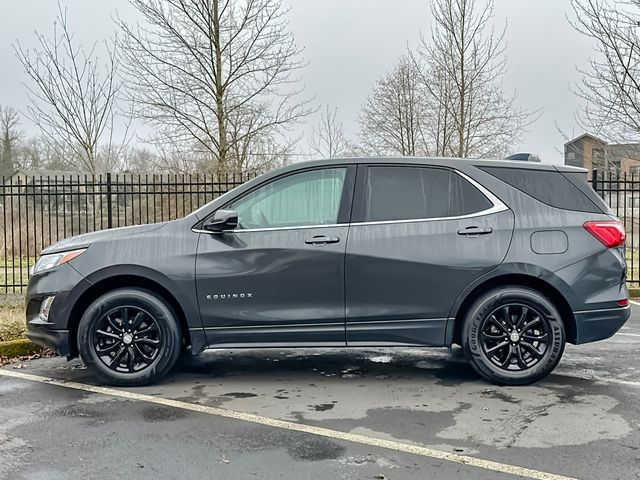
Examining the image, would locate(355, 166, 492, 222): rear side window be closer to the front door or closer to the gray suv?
the gray suv

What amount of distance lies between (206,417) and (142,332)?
3.44ft

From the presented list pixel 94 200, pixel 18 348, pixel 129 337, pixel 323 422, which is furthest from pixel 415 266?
pixel 94 200

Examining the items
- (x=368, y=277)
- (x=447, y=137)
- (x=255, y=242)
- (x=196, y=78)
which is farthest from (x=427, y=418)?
(x=447, y=137)

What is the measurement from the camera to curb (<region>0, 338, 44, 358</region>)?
6.12 metres

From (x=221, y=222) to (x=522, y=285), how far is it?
7.86ft

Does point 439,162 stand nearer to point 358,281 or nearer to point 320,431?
point 358,281

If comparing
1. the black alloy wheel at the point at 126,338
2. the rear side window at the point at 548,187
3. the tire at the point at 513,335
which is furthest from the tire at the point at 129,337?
the rear side window at the point at 548,187

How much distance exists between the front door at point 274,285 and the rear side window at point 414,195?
30 cm

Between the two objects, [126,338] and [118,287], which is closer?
[126,338]

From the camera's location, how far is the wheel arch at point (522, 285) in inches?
193

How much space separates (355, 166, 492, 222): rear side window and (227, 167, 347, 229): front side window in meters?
0.22

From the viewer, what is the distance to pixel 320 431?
394 centimetres

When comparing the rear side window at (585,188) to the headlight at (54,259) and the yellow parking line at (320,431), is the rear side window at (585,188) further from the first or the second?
the headlight at (54,259)

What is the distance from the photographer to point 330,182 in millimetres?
5070
